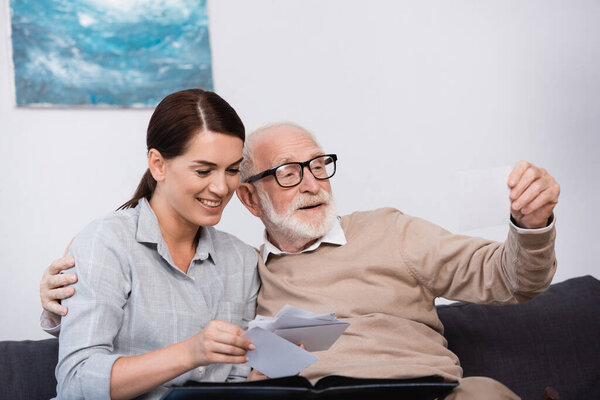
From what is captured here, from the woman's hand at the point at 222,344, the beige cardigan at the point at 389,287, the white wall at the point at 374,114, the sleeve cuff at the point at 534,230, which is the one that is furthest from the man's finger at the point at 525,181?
the white wall at the point at 374,114

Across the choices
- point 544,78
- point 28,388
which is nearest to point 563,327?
point 544,78

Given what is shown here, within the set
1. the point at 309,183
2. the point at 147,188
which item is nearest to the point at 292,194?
the point at 309,183

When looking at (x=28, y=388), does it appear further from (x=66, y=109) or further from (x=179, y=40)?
(x=179, y=40)

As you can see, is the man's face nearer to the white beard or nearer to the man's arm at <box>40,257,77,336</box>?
the white beard

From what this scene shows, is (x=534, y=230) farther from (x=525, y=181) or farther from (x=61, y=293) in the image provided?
(x=61, y=293)

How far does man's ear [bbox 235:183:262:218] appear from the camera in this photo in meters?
2.12

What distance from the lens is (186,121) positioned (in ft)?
5.57

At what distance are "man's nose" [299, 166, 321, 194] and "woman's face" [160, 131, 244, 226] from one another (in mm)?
306

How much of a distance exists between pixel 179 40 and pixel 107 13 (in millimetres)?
317

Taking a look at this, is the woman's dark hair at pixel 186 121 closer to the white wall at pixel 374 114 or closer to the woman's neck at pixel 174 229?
the woman's neck at pixel 174 229

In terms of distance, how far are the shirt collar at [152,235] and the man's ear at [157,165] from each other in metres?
0.10

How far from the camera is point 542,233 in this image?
1.43 m

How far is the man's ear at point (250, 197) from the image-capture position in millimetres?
2125

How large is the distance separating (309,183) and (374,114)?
117cm
